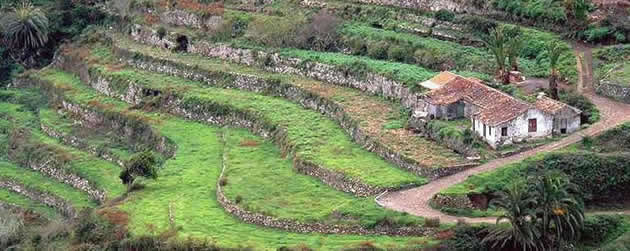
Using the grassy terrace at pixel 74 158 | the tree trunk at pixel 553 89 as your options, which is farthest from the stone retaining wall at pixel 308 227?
the tree trunk at pixel 553 89

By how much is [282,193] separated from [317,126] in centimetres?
1034

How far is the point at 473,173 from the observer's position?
7412cm

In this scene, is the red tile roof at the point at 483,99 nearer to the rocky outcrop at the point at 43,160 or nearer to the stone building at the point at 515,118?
the stone building at the point at 515,118

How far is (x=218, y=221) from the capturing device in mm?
75000

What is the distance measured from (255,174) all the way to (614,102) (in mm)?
19861

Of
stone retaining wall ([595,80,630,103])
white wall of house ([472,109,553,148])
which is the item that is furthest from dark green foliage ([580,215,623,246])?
stone retaining wall ([595,80,630,103])

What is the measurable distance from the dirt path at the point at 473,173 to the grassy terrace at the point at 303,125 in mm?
983

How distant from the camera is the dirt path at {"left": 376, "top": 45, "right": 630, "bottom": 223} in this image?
71.7 meters

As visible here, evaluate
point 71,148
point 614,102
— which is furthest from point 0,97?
point 614,102

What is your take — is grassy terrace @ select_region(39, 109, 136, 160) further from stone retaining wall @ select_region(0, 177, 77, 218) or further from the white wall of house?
the white wall of house

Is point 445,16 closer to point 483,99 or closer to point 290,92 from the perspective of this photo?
point 290,92

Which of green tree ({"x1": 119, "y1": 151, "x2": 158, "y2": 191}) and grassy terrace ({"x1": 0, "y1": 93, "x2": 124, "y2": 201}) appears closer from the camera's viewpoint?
green tree ({"x1": 119, "y1": 151, "x2": 158, "y2": 191})

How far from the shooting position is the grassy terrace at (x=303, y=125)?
7681 cm

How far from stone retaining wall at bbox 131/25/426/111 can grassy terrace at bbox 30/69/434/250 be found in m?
7.61
